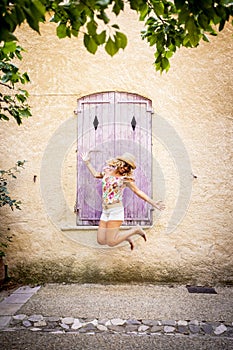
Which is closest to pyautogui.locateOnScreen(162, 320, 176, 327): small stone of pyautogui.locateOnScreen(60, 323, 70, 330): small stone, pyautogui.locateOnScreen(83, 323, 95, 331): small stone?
pyautogui.locateOnScreen(83, 323, 95, 331): small stone

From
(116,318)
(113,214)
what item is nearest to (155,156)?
(113,214)

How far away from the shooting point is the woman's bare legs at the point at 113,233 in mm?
4254

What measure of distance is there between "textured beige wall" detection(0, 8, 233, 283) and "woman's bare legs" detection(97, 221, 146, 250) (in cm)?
51

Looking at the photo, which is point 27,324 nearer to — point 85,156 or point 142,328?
point 142,328

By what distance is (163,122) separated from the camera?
16.3ft

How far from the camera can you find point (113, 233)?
169 inches

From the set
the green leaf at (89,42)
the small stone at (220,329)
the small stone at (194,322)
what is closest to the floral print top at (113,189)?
the small stone at (194,322)

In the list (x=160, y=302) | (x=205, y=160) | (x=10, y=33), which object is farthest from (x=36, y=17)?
(x=205, y=160)

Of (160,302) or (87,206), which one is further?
(87,206)

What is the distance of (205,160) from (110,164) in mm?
1487

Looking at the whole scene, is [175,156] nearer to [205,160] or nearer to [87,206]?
[205,160]

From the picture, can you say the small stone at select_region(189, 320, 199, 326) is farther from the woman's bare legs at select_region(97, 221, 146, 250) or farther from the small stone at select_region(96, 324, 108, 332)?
the woman's bare legs at select_region(97, 221, 146, 250)

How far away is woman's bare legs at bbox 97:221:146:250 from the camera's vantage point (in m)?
4.25

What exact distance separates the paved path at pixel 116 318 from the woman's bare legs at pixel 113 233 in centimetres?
69
